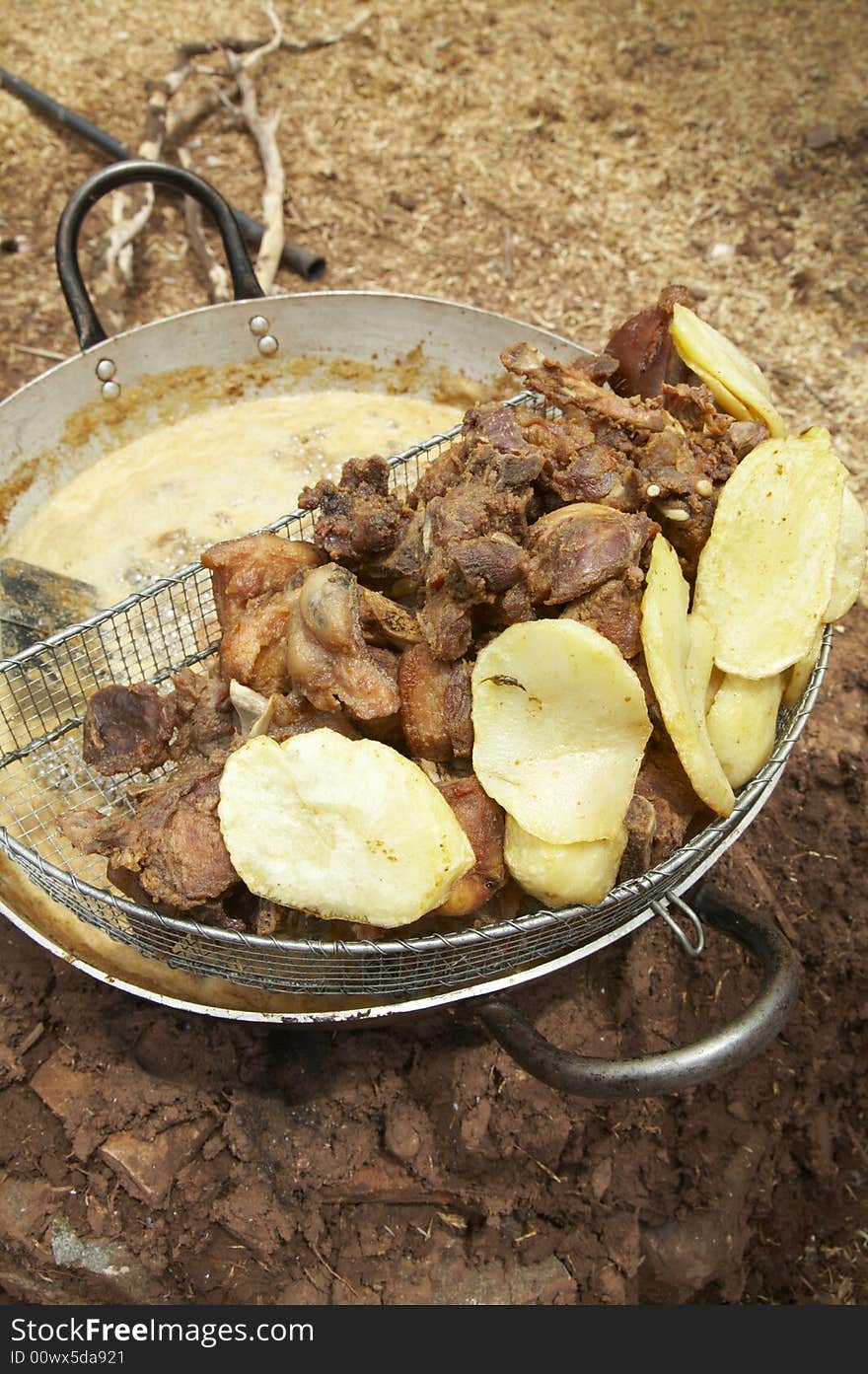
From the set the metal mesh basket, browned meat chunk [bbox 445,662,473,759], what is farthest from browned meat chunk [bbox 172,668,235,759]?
browned meat chunk [bbox 445,662,473,759]

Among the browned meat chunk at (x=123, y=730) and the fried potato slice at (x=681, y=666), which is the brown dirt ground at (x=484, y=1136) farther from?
the fried potato slice at (x=681, y=666)

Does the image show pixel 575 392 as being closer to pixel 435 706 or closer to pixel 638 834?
pixel 435 706

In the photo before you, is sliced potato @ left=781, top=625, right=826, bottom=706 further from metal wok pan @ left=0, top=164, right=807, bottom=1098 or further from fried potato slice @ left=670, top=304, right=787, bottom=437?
fried potato slice @ left=670, top=304, right=787, bottom=437

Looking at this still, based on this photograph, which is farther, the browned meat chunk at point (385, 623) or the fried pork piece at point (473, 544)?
the browned meat chunk at point (385, 623)

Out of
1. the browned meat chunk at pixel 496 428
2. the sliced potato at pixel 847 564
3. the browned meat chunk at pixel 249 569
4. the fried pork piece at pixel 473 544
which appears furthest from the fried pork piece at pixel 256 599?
the sliced potato at pixel 847 564

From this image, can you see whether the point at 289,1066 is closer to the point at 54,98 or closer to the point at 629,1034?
the point at 629,1034

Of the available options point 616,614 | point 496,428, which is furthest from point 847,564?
point 496,428
